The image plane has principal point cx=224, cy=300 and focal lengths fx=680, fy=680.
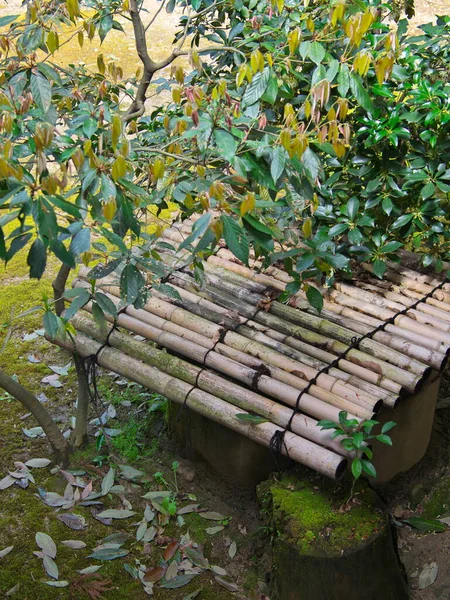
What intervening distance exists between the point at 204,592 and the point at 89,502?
79 cm

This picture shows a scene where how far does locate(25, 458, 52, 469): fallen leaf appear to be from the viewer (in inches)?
145

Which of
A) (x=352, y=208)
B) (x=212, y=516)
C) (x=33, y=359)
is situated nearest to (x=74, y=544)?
(x=212, y=516)

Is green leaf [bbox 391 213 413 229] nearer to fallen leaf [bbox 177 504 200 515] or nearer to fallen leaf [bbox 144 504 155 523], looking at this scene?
fallen leaf [bbox 177 504 200 515]

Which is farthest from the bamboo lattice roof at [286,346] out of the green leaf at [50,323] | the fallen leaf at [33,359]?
the fallen leaf at [33,359]

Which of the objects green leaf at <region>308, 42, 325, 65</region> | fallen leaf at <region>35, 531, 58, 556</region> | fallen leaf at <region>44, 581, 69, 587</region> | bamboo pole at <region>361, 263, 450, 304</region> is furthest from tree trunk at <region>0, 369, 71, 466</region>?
green leaf at <region>308, 42, 325, 65</region>

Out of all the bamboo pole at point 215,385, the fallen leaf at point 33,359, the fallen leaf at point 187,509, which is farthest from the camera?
the fallen leaf at point 33,359

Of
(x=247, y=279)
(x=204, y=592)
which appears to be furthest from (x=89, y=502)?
(x=247, y=279)

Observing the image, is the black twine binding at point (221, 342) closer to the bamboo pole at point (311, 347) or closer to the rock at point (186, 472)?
the bamboo pole at point (311, 347)

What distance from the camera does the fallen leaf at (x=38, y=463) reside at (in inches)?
145

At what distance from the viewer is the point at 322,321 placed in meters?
3.30

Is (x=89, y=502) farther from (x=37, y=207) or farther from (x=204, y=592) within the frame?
(x=37, y=207)

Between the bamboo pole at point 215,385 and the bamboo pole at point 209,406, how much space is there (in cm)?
3

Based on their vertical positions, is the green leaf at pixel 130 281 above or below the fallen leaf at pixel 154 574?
above

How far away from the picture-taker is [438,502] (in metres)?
3.54
